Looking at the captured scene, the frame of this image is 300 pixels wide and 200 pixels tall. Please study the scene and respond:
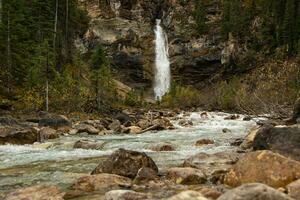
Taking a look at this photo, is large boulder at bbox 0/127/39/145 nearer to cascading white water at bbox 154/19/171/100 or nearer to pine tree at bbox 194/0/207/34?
cascading white water at bbox 154/19/171/100

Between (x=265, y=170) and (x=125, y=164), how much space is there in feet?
13.7

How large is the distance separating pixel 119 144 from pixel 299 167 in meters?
13.2

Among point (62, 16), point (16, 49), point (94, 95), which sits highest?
point (62, 16)

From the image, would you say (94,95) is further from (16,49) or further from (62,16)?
(62,16)

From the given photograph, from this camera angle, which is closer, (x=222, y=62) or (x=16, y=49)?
(x=16, y=49)

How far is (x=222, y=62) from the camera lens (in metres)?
93.1

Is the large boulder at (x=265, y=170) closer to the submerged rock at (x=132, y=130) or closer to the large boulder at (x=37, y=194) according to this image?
the large boulder at (x=37, y=194)

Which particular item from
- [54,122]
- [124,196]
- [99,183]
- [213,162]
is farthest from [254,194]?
[54,122]

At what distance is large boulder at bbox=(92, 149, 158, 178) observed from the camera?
13250mm

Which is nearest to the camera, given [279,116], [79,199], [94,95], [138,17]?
[79,199]

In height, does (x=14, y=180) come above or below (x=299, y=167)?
below

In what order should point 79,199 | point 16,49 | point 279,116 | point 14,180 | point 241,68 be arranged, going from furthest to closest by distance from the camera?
point 241,68 < point 16,49 < point 279,116 < point 14,180 < point 79,199

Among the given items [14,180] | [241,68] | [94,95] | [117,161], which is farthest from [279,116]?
[241,68]

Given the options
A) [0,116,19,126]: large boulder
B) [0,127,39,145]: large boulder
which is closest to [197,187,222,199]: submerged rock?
[0,127,39,145]: large boulder
